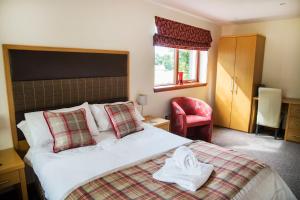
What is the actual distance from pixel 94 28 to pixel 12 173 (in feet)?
5.95

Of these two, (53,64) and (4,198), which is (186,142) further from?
(4,198)

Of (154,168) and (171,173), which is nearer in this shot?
(171,173)

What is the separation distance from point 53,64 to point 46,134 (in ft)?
2.59

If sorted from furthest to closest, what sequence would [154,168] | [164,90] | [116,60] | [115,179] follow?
[164,90] < [116,60] < [154,168] < [115,179]

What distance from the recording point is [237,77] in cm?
434

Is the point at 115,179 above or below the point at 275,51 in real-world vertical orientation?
below

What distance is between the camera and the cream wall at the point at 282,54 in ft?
13.4

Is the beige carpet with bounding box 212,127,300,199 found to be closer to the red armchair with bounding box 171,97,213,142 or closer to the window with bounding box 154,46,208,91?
the red armchair with bounding box 171,97,213,142

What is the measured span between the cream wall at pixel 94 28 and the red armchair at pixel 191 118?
0.22 meters

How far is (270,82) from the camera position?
14.6ft

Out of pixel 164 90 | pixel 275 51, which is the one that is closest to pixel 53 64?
pixel 164 90

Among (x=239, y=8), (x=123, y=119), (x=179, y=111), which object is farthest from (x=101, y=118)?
(x=239, y=8)

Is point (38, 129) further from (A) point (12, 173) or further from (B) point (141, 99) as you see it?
(B) point (141, 99)

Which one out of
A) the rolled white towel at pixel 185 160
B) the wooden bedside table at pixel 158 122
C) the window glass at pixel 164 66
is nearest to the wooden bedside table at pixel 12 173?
the rolled white towel at pixel 185 160
